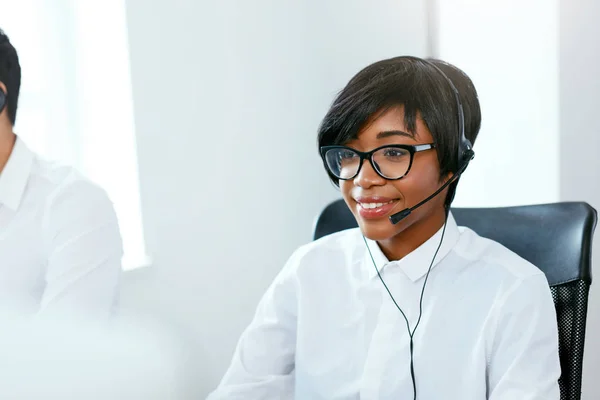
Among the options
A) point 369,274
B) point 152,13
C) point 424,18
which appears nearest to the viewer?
point 369,274

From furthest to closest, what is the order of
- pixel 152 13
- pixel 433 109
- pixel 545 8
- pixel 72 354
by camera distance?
pixel 545 8, pixel 152 13, pixel 433 109, pixel 72 354

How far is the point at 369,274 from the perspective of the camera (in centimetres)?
107

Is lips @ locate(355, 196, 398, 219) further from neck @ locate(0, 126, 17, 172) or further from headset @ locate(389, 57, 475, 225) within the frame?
neck @ locate(0, 126, 17, 172)

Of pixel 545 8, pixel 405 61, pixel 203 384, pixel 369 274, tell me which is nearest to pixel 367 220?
pixel 369 274

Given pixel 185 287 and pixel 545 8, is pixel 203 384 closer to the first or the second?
pixel 185 287

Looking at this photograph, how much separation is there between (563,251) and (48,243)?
2.33 ft

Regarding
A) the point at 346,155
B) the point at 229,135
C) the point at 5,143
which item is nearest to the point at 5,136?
the point at 5,143

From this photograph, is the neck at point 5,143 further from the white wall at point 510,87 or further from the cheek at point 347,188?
the white wall at point 510,87

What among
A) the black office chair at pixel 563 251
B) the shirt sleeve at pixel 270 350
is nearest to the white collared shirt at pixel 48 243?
the shirt sleeve at pixel 270 350

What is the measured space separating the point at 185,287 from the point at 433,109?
0.58 meters

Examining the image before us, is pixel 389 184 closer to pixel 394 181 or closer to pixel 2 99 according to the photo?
pixel 394 181

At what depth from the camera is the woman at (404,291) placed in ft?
3.04

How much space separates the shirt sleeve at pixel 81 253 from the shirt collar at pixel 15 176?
0.14 feet

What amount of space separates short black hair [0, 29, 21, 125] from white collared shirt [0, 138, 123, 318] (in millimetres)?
45
